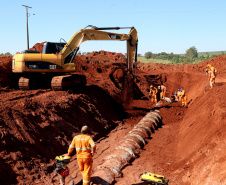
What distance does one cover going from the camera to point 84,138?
6.88 metres

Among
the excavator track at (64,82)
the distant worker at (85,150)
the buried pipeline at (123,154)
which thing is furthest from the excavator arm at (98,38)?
the distant worker at (85,150)

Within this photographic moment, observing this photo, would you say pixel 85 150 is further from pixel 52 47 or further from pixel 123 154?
pixel 52 47

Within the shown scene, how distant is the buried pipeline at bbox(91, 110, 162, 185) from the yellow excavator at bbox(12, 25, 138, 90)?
554cm

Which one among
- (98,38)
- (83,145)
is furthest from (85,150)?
(98,38)

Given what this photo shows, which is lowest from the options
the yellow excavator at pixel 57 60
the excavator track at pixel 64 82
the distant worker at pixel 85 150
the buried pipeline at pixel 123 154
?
the buried pipeline at pixel 123 154

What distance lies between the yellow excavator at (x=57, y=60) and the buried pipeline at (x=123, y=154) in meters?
5.54

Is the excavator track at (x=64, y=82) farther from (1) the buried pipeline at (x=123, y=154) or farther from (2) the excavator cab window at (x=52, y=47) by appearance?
(1) the buried pipeline at (x=123, y=154)

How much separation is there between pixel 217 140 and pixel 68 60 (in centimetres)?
1156

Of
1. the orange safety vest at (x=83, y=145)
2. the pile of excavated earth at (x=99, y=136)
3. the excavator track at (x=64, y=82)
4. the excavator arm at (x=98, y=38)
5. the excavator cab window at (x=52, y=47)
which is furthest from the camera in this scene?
the excavator arm at (x=98, y=38)

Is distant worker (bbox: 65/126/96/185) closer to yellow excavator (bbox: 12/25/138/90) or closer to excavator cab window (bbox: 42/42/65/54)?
yellow excavator (bbox: 12/25/138/90)

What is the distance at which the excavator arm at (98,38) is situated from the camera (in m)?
16.7

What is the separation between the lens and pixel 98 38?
677 inches

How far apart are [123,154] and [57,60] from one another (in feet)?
28.1

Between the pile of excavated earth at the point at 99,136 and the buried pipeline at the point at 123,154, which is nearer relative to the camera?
the buried pipeline at the point at 123,154
